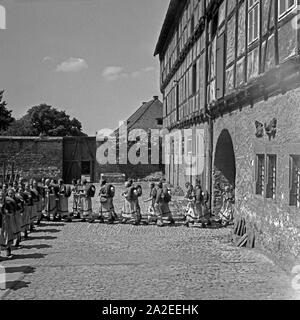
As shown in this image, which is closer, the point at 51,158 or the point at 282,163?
the point at 282,163

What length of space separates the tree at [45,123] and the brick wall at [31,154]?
26.5m

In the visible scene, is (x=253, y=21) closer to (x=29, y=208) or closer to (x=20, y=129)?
(x=29, y=208)

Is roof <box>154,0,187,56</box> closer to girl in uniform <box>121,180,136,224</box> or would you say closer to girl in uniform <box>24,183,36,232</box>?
girl in uniform <box>121,180,136,224</box>

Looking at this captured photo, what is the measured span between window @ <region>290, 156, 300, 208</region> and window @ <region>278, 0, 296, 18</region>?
2694 mm

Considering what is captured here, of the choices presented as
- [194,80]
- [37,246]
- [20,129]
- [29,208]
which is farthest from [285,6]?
[20,129]

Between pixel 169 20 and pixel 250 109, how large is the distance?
51.1 ft

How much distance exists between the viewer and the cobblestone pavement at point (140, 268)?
8008 millimetres

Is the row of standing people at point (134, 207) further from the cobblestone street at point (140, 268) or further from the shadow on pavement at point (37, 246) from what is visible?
the shadow on pavement at point (37, 246)

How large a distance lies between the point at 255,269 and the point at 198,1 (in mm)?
11895
